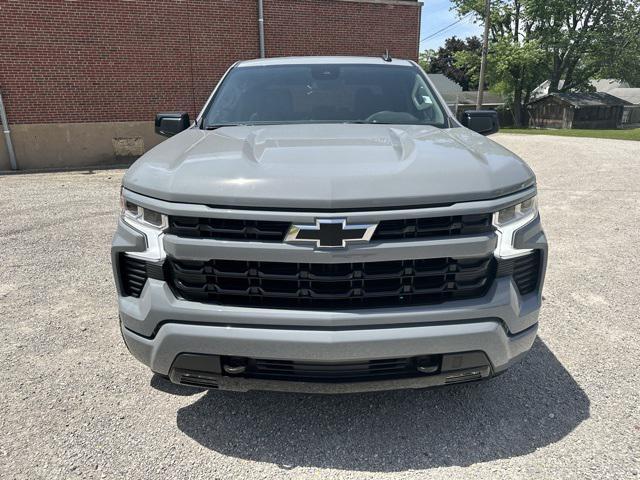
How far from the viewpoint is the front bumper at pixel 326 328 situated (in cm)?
188

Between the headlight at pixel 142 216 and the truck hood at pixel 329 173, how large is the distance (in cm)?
8

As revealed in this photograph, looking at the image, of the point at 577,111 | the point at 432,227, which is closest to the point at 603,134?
the point at 577,111

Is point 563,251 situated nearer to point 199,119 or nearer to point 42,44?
point 199,119

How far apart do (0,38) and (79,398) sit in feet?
38.9

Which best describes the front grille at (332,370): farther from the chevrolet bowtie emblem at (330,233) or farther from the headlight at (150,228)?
the headlight at (150,228)

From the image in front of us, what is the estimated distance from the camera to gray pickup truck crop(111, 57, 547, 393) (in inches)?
73.7

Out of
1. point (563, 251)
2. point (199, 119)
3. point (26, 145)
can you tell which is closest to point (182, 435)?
point (199, 119)

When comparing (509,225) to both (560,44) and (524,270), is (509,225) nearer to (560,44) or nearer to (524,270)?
(524,270)

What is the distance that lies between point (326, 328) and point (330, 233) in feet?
1.29

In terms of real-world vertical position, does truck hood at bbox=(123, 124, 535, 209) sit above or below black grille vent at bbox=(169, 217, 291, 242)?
above

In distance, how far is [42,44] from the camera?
1129 centimetres

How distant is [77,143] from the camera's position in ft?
39.3

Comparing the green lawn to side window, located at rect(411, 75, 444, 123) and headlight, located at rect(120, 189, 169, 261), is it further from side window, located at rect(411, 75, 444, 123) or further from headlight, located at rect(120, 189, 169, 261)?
headlight, located at rect(120, 189, 169, 261)

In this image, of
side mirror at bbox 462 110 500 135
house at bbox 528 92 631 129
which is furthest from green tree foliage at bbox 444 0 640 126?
side mirror at bbox 462 110 500 135
